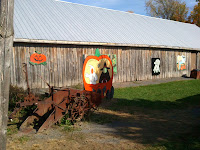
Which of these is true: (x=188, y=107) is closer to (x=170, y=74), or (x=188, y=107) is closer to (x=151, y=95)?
(x=151, y=95)

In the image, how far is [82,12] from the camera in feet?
59.1

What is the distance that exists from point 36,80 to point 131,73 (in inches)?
277

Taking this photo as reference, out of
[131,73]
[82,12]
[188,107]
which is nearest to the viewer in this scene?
[188,107]

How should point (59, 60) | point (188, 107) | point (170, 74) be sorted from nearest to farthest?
point (188, 107) → point (59, 60) → point (170, 74)

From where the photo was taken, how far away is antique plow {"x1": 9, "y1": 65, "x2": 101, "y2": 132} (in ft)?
21.4

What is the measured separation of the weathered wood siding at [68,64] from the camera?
459 inches

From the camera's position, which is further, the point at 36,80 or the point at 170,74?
the point at 170,74

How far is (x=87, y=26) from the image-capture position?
16.0 metres

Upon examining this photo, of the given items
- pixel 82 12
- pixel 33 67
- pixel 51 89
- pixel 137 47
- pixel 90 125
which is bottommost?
pixel 90 125

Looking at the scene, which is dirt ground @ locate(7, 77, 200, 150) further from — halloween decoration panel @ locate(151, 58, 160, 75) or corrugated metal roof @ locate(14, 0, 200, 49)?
halloween decoration panel @ locate(151, 58, 160, 75)

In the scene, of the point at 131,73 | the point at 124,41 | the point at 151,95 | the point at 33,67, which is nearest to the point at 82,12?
the point at 124,41

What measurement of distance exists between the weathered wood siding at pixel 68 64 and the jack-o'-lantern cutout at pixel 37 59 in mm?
152

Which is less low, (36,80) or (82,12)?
(82,12)

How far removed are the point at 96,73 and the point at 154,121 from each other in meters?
5.68
